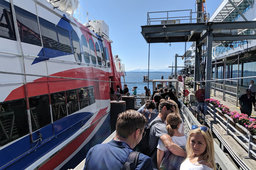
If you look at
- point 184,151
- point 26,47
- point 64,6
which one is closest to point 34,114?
point 26,47

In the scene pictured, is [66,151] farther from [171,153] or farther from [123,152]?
[123,152]

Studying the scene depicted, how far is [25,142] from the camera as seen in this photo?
112 inches

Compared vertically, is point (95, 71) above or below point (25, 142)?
above

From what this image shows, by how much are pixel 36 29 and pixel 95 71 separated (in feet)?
10.1

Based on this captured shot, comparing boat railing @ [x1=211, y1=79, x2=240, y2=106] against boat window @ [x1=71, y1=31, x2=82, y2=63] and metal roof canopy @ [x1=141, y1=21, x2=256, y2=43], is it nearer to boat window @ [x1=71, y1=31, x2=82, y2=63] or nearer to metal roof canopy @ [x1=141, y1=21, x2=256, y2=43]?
metal roof canopy @ [x1=141, y1=21, x2=256, y2=43]

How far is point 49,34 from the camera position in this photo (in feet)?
12.4

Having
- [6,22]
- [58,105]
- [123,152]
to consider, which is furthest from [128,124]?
[58,105]

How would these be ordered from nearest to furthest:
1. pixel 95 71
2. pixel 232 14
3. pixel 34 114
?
pixel 34 114 < pixel 95 71 < pixel 232 14

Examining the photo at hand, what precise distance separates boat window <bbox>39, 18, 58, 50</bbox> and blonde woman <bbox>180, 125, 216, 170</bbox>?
3.35 metres

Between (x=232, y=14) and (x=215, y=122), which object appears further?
(x=232, y=14)

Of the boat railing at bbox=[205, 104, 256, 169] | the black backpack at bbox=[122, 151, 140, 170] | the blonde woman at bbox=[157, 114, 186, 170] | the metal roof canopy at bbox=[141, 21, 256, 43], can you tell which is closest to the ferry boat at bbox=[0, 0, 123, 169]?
the black backpack at bbox=[122, 151, 140, 170]

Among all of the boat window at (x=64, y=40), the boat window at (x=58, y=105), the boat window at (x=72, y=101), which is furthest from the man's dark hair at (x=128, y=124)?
the boat window at (x=64, y=40)

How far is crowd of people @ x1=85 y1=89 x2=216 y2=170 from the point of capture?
1.18 m

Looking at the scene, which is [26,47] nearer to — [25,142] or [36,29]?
[36,29]
